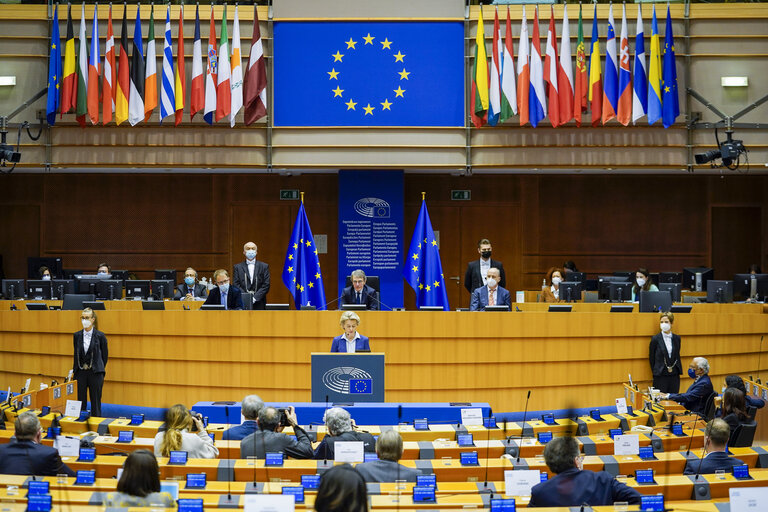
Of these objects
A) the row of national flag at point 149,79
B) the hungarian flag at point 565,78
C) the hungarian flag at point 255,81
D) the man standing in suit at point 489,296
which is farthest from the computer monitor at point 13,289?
the hungarian flag at point 565,78

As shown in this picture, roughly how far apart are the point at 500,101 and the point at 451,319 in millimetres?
5134

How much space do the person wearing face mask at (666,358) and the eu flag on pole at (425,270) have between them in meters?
3.31

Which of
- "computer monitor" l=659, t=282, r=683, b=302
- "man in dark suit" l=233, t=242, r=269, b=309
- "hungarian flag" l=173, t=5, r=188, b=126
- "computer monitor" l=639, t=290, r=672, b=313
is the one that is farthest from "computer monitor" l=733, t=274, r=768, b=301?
"hungarian flag" l=173, t=5, r=188, b=126

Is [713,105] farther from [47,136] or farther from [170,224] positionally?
[47,136]

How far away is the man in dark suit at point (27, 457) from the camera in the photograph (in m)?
5.38

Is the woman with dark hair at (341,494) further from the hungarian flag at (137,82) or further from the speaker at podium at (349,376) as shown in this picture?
the hungarian flag at (137,82)

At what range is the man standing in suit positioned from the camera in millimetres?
10492

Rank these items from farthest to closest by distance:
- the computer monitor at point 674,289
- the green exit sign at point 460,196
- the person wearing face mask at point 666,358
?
1. the green exit sign at point 460,196
2. the computer monitor at point 674,289
3. the person wearing face mask at point 666,358

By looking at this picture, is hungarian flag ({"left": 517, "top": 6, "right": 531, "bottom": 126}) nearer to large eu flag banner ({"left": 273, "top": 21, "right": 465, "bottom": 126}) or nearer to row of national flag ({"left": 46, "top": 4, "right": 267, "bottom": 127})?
large eu flag banner ({"left": 273, "top": 21, "right": 465, "bottom": 126})

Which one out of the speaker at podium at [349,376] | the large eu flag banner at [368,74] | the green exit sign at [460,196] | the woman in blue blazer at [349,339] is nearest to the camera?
the speaker at podium at [349,376]

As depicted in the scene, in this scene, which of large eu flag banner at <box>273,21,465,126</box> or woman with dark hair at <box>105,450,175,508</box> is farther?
large eu flag banner at <box>273,21,465,126</box>

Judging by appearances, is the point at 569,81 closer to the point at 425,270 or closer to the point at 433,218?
the point at 433,218

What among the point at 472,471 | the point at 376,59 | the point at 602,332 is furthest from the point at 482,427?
the point at 376,59

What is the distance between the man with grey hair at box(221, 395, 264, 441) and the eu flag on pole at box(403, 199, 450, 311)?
630 cm
